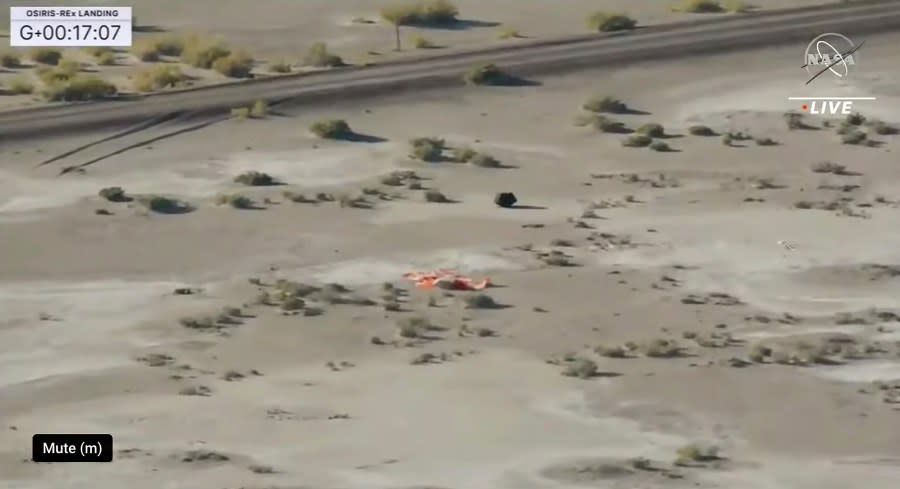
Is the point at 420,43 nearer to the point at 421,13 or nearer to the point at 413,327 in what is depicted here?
the point at 421,13

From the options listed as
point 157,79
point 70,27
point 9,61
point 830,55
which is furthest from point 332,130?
point 830,55

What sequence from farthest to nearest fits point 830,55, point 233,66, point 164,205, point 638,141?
point 830,55 < point 233,66 < point 638,141 < point 164,205

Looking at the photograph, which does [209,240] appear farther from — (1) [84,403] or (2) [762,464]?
(2) [762,464]

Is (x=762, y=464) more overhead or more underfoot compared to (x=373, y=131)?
more underfoot

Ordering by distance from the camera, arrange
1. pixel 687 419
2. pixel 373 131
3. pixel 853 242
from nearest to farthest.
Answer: pixel 687 419 → pixel 853 242 → pixel 373 131

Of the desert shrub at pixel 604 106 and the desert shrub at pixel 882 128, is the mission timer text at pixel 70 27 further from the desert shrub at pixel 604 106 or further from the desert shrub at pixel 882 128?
the desert shrub at pixel 882 128

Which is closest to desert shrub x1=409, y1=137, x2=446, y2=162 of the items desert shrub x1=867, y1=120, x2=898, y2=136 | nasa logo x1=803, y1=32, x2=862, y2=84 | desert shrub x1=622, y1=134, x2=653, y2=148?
desert shrub x1=622, y1=134, x2=653, y2=148

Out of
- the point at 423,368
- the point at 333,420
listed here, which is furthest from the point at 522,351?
the point at 333,420

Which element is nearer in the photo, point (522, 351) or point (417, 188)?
point (522, 351)

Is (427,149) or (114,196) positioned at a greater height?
(427,149)
